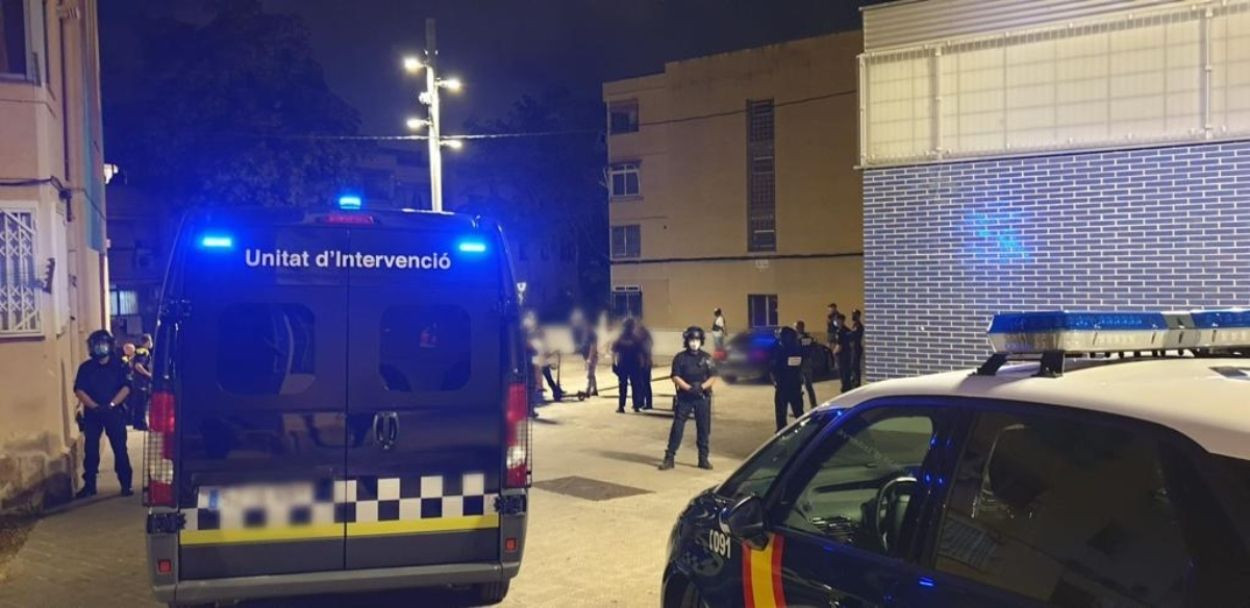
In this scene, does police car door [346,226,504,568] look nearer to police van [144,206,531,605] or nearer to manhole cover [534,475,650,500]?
police van [144,206,531,605]

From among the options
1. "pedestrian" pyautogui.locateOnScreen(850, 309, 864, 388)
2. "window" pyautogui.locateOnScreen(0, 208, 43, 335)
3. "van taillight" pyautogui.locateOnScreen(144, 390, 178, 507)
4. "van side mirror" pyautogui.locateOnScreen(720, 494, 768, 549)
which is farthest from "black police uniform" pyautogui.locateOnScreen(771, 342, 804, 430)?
"van side mirror" pyautogui.locateOnScreen(720, 494, 768, 549)

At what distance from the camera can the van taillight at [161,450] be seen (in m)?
4.77

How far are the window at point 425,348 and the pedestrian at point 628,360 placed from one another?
10431 mm

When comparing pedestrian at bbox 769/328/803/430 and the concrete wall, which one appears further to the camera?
pedestrian at bbox 769/328/803/430

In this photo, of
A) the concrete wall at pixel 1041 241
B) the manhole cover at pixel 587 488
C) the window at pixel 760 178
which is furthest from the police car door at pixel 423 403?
the window at pixel 760 178

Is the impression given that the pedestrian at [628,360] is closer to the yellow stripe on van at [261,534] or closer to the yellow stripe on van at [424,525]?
the yellow stripe on van at [424,525]

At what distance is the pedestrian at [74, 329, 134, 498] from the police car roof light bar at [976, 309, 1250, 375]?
29.5 ft

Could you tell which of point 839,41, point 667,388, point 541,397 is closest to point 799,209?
point 839,41

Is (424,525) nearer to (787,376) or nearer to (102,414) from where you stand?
(102,414)

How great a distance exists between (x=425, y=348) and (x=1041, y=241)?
5.54 metres

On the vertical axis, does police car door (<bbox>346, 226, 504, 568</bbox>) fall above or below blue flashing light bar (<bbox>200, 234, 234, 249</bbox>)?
below

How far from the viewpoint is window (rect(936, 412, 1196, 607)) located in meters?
2.17

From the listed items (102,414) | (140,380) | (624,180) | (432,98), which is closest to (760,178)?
(624,180)

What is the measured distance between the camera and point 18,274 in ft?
29.0
